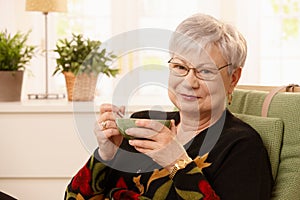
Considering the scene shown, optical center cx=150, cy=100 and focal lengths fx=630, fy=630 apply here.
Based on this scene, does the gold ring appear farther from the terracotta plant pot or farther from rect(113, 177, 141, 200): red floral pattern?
the terracotta plant pot

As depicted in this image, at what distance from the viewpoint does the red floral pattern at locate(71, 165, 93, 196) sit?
6.05ft

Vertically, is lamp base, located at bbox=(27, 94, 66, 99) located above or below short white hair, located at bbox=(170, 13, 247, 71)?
below

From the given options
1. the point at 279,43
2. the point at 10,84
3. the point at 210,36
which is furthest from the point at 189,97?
the point at 279,43

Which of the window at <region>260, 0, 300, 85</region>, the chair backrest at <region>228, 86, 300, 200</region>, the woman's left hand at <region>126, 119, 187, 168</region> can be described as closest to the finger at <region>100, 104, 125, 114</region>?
the woman's left hand at <region>126, 119, 187, 168</region>

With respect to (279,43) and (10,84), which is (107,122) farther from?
(279,43)

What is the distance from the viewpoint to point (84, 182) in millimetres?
1851

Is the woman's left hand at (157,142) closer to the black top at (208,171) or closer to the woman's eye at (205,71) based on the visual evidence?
the black top at (208,171)

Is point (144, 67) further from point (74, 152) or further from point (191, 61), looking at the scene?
point (74, 152)

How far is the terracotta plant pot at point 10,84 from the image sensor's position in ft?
10.4

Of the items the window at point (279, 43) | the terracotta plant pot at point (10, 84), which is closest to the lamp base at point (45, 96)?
the terracotta plant pot at point (10, 84)

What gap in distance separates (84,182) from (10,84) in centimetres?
147

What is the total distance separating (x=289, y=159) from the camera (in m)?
1.84

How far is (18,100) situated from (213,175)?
1.78m

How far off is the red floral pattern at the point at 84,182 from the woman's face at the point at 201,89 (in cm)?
34
